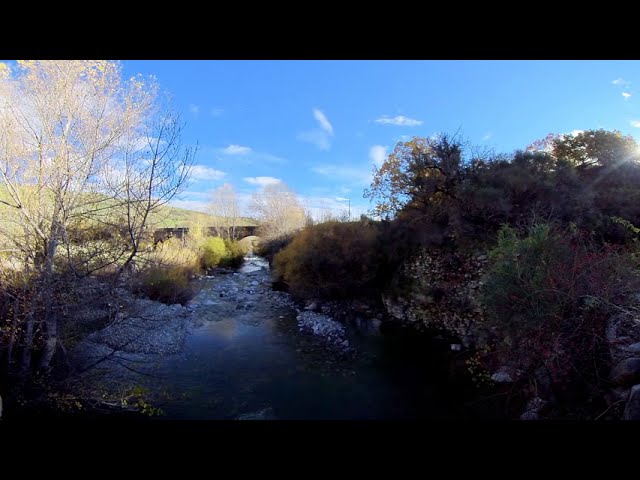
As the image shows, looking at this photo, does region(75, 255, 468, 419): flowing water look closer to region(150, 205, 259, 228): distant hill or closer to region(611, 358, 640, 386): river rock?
region(611, 358, 640, 386): river rock

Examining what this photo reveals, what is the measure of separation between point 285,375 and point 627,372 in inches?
147

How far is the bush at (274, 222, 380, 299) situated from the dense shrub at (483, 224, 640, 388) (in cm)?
468

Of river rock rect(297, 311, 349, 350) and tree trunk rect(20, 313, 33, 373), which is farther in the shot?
river rock rect(297, 311, 349, 350)

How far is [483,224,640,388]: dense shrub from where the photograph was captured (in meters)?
2.60

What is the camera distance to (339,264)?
26.1ft

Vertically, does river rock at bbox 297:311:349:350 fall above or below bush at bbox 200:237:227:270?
below

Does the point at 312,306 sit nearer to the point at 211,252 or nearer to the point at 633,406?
the point at 211,252

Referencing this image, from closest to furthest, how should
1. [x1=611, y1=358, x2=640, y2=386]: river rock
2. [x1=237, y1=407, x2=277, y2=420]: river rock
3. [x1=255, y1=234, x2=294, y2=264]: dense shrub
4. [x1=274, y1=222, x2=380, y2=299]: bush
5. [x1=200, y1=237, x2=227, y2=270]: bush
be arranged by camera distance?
[x1=611, y1=358, x2=640, y2=386]: river rock
[x1=237, y1=407, x2=277, y2=420]: river rock
[x1=274, y1=222, x2=380, y2=299]: bush
[x1=200, y1=237, x2=227, y2=270]: bush
[x1=255, y1=234, x2=294, y2=264]: dense shrub

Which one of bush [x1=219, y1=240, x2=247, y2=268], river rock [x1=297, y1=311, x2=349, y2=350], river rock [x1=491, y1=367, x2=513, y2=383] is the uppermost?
bush [x1=219, y1=240, x2=247, y2=268]

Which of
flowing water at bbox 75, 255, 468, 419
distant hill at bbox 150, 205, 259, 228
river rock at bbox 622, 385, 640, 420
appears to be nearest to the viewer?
river rock at bbox 622, 385, 640, 420

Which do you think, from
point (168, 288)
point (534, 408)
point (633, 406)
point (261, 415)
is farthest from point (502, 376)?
point (168, 288)

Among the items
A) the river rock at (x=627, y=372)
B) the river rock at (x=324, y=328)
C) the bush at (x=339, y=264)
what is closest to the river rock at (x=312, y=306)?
the bush at (x=339, y=264)

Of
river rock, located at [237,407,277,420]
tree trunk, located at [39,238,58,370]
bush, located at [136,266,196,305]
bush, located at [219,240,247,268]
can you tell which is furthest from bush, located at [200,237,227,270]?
river rock, located at [237,407,277,420]

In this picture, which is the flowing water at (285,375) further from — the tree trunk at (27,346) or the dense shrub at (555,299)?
the dense shrub at (555,299)
